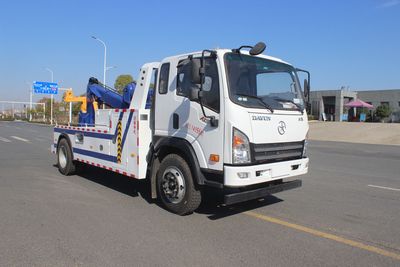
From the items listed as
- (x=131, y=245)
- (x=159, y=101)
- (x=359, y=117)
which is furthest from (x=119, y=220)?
(x=359, y=117)

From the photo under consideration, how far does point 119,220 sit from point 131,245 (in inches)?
42.6

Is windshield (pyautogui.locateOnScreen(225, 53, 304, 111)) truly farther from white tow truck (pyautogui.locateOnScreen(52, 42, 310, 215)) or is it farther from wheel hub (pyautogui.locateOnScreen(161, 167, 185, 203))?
wheel hub (pyautogui.locateOnScreen(161, 167, 185, 203))

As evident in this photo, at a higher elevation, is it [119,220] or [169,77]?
[169,77]

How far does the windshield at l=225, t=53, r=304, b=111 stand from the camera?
5.51 meters

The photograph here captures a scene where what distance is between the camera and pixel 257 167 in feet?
17.8

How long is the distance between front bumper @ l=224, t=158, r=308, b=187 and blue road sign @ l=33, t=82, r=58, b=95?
5566 centimetres

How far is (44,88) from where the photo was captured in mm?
56156

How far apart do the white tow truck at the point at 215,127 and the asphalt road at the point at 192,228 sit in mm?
458

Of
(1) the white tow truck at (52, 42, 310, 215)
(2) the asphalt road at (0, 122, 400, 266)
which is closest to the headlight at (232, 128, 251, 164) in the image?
(1) the white tow truck at (52, 42, 310, 215)

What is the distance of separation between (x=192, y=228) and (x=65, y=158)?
5.26m

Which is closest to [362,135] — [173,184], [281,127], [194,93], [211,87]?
[281,127]

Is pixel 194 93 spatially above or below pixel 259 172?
above

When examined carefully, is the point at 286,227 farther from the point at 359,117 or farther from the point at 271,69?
the point at 359,117

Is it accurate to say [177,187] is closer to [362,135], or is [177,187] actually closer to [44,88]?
[362,135]
